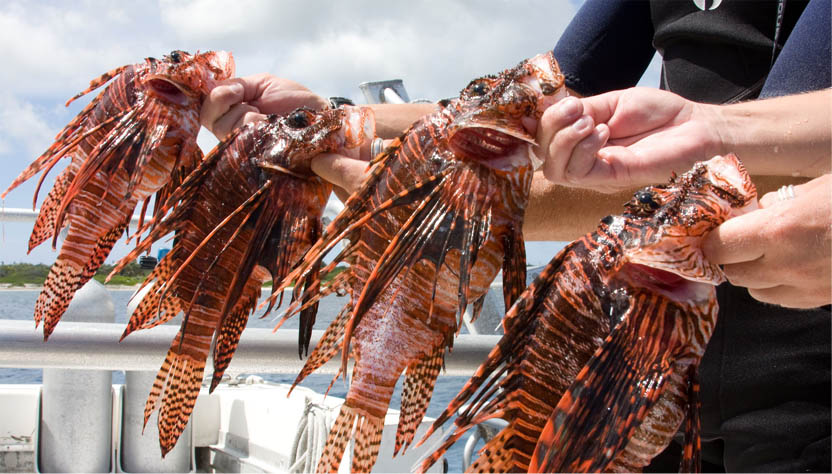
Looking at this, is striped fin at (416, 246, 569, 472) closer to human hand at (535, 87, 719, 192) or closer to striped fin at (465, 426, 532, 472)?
striped fin at (465, 426, 532, 472)

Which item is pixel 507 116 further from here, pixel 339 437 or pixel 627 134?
pixel 339 437

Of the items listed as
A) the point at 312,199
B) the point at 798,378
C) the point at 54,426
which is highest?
the point at 312,199

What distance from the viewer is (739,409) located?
2.44m

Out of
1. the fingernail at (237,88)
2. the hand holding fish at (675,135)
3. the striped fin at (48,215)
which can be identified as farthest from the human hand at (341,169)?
the striped fin at (48,215)

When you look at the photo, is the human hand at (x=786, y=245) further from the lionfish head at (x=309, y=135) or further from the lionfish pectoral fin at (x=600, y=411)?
the lionfish head at (x=309, y=135)

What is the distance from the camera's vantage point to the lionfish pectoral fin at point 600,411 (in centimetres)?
132

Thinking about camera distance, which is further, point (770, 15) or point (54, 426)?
point (54, 426)

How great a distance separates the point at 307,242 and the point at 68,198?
89 cm

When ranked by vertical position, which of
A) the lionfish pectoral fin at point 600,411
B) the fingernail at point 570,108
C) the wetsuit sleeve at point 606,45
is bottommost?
the lionfish pectoral fin at point 600,411

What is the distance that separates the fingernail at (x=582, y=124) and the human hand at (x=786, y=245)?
41cm

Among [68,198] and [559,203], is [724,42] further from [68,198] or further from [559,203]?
[68,198]

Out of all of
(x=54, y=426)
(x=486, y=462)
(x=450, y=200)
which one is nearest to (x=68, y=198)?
(x=450, y=200)

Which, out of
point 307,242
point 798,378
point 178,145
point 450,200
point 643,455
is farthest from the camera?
point 178,145

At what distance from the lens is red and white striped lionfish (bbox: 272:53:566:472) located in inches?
69.4
